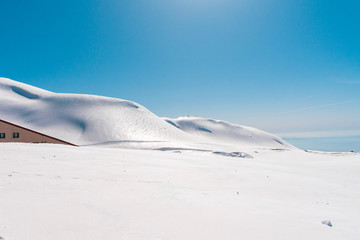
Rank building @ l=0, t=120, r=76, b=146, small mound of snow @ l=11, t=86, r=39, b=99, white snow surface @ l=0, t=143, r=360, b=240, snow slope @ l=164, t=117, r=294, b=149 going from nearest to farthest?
white snow surface @ l=0, t=143, r=360, b=240 → building @ l=0, t=120, r=76, b=146 → small mound of snow @ l=11, t=86, r=39, b=99 → snow slope @ l=164, t=117, r=294, b=149

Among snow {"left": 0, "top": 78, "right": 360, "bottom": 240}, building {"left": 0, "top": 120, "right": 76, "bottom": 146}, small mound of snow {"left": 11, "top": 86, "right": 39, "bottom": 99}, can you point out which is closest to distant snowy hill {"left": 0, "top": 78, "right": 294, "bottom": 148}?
small mound of snow {"left": 11, "top": 86, "right": 39, "bottom": 99}

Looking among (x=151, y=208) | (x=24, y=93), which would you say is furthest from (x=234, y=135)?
(x=151, y=208)

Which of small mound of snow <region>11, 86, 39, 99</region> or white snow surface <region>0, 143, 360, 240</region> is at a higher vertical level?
small mound of snow <region>11, 86, 39, 99</region>

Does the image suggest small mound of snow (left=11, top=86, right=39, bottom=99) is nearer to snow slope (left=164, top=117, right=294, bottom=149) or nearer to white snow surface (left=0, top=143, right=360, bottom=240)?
snow slope (left=164, top=117, right=294, bottom=149)

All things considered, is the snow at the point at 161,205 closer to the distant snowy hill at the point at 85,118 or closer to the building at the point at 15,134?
the building at the point at 15,134

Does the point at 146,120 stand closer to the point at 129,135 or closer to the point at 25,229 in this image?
the point at 129,135

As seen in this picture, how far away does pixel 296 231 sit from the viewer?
16.0 feet

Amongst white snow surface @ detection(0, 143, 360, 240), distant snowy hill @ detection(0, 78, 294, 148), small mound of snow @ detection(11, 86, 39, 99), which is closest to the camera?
white snow surface @ detection(0, 143, 360, 240)

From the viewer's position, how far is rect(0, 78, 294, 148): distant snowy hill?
337ft

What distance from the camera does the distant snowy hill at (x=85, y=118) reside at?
337 ft

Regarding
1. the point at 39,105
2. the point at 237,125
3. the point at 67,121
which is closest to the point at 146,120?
the point at 67,121

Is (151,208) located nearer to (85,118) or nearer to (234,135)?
(85,118)

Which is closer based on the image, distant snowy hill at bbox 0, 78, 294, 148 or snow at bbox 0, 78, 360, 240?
snow at bbox 0, 78, 360, 240

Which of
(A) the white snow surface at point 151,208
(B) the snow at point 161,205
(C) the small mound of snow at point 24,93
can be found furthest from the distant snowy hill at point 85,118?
(A) the white snow surface at point 151,208
